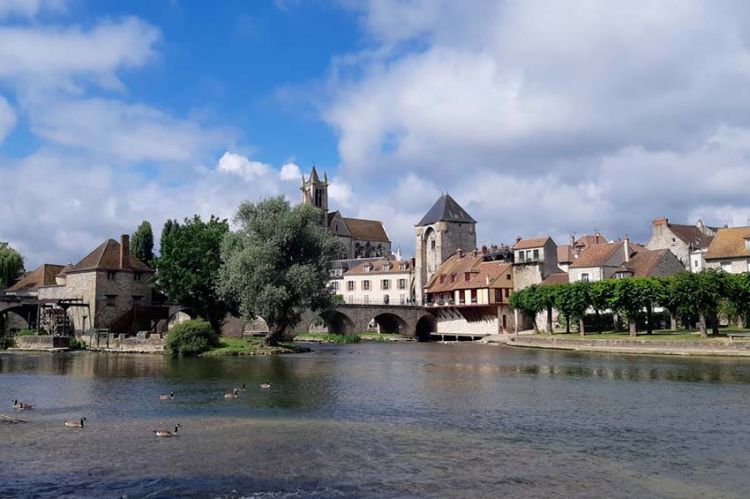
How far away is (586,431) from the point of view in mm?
20734

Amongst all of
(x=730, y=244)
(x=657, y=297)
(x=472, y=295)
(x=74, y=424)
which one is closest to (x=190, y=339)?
(x=74, y=424)

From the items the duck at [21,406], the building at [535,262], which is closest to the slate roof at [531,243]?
the building at [535,262]

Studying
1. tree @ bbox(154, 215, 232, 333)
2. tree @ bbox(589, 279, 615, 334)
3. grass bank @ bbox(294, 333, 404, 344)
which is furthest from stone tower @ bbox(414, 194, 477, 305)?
tree @ bbox(154, 215, 232, 333)

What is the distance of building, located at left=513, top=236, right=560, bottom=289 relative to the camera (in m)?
84.2

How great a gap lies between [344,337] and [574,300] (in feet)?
94.4

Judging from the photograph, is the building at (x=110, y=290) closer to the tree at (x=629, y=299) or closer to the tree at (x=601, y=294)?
the tree at (x=601, y=294)

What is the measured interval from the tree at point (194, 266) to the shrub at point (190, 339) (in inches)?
227

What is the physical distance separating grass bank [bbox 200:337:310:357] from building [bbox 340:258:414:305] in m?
46.7

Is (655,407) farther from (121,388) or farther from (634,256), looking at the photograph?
(634,256)

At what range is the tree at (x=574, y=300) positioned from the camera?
208 feet

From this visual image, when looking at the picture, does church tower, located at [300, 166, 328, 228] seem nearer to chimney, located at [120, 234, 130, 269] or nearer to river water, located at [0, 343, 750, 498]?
chimney, located at [120, 234, 130, 269]

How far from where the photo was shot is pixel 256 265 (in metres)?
52.7

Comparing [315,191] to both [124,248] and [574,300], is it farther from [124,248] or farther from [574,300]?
[574,300]

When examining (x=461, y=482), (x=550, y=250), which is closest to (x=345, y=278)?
(x=550, y=250)
